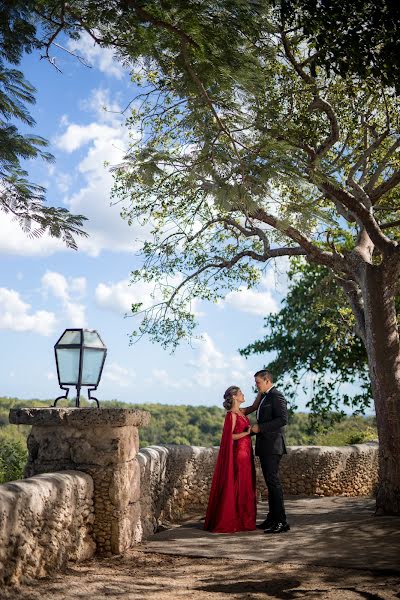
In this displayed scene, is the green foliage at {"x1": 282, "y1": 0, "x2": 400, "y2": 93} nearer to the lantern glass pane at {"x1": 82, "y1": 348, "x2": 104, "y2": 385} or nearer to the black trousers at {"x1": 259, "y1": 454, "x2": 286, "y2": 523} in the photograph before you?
the lantern glass pane at {"x1": 82, "y1": 348, "x2": 104, "y2": 385}

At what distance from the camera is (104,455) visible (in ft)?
23.5

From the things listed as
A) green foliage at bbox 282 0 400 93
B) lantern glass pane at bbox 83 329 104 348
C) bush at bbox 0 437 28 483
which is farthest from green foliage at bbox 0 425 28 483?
green foliage at bbox 282 0 400 93

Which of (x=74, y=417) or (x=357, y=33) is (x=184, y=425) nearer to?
(x=74, y=417)

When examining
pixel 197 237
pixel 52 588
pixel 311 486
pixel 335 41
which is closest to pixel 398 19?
pixel 335 41

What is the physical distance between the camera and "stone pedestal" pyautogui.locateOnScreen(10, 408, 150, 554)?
280 inches

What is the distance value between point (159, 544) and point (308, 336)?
32.1 feet

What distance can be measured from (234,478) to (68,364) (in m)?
2.68

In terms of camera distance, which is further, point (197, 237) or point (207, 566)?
point (197, 237)

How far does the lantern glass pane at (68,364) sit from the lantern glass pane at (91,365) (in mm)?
83

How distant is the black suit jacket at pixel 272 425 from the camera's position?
28.0 ft

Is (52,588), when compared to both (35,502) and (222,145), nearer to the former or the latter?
(35,502)

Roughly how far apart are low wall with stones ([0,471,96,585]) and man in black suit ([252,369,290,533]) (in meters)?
2.41

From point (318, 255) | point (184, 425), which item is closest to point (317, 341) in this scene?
point (318, 255)

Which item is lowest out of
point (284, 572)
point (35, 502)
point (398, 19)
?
point (284, 572)
